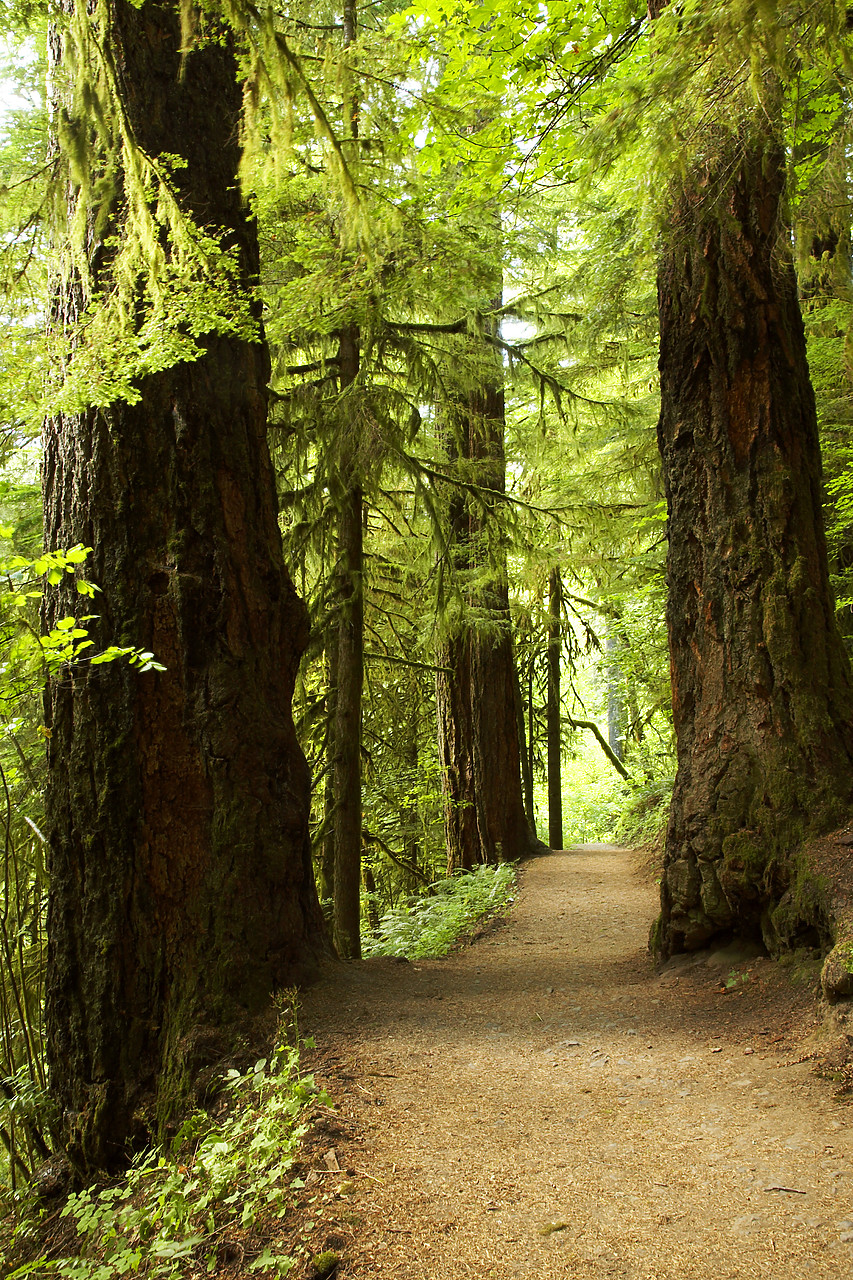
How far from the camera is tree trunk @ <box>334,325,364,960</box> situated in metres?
6.64

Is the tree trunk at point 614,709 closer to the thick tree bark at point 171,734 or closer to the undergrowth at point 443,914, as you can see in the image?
the undergrowth at point 443,914

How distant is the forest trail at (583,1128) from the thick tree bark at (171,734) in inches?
26.2

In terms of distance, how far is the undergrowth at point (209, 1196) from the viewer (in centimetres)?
250

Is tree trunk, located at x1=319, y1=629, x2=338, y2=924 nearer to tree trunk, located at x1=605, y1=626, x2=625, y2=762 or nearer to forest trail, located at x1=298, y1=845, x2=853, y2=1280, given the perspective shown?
forest trail, located at x1=298, y1=845, x2=853, y2=1280

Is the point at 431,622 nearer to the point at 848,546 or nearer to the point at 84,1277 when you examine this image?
the point at 848,546

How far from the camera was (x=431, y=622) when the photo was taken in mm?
8086

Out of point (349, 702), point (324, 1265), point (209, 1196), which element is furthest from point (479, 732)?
point (324, 1265)

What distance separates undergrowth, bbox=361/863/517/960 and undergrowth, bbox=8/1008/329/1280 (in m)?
3.47

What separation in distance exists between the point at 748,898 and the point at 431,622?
4396 mm

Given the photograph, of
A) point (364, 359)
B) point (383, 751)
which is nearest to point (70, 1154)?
point (364, 359)

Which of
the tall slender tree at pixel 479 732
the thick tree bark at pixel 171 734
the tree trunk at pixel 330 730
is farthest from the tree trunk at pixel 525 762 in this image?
the thick tree bark at pixel 171 734

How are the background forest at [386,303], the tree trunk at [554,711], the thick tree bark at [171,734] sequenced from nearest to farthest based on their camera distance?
the background forest at [386,303] → the thick tree bark at [171,734] → the tree trunk at [554,711]

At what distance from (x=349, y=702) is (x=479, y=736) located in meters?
3.96

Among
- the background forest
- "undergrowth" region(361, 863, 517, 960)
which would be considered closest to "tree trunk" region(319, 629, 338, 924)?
the background forest
